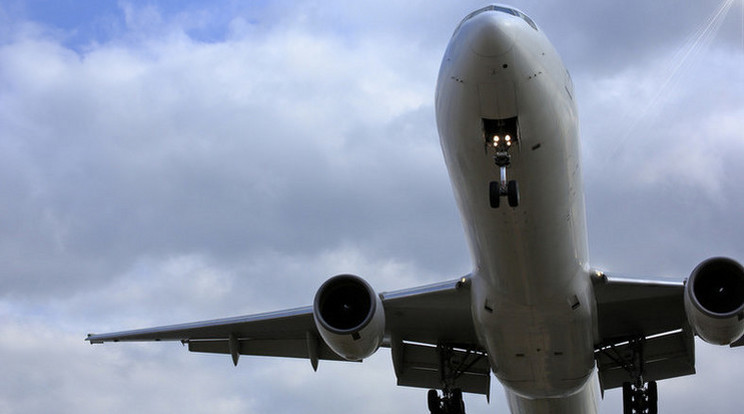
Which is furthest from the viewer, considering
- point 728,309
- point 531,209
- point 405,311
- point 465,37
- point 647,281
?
point 405,311

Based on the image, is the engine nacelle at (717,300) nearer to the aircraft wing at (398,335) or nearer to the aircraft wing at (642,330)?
the aircraft wing at (642,330)

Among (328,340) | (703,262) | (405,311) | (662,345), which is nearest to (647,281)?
(703,262)

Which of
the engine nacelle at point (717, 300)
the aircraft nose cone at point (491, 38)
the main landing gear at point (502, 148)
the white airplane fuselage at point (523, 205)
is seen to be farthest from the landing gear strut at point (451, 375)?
the aircraft nose cone at point (491, 38)

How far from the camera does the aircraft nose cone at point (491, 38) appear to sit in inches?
484

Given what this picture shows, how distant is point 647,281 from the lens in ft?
54.4

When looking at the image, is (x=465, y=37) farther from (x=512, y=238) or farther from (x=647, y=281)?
(x=647, y=281)

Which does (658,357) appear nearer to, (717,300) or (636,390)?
(636,390)

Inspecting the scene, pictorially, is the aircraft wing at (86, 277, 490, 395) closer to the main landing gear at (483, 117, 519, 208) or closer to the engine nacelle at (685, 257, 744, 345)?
the main landing gear at (483, 117, 519, 208)

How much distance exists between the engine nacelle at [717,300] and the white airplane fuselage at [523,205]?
173cm

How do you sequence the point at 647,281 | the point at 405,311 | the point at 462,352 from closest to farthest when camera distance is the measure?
1. the point at 647,281
2. the point at 405,311
3. the point at 462,352

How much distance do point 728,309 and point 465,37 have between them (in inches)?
243

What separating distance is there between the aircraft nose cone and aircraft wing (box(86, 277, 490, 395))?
5282mm

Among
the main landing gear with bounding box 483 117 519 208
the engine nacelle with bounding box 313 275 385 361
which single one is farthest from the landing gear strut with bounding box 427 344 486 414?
the main landing gear with bounding box 483 117 519 208

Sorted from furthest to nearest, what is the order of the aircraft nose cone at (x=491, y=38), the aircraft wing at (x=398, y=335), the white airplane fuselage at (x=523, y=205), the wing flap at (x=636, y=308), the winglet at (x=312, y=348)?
the winglet at (x=312, y=348)
the aircraft wing at (x=398, y=335)
the wing flap at (x=636, y=308)
the white airplane fuselage at (x=523, y=205)
the aircraft nose cone at (x=491, y=38)
